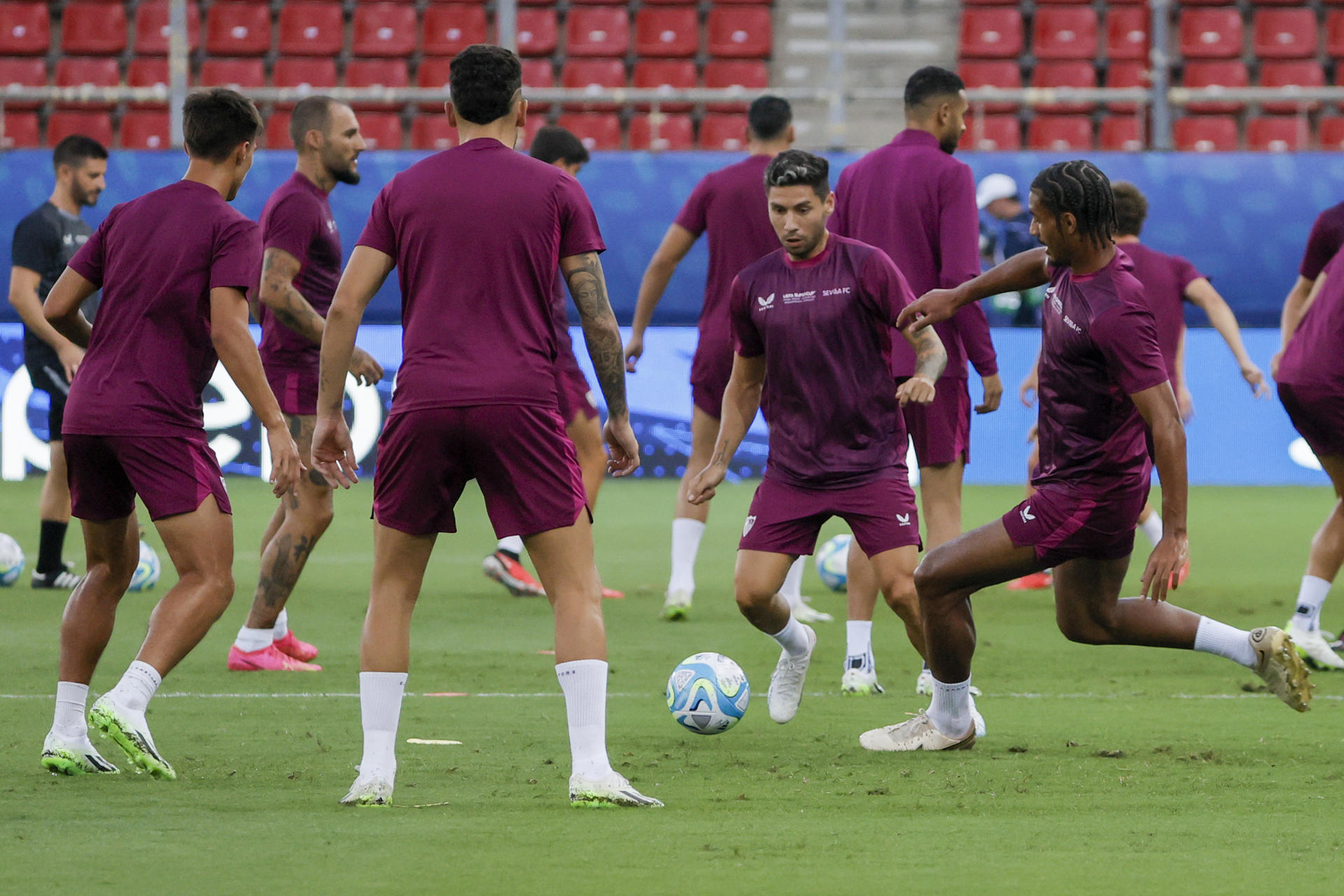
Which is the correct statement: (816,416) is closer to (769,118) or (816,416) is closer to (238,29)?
(769,118)

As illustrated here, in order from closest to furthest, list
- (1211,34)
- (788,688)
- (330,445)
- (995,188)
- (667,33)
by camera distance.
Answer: (330,445)
(788,688)
(995,188)
(1211,34)
(667,33)

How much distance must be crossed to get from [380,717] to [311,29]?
53.0 feet

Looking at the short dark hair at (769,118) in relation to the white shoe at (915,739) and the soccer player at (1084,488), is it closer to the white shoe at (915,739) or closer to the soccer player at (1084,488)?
the soccer player at (1084,488)

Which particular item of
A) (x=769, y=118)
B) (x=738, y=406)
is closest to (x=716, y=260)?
(x=769, y=118)

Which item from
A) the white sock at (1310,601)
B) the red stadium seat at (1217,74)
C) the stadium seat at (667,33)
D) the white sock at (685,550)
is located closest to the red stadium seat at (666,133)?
the stadium seat at (667,33)

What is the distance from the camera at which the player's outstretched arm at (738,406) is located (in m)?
6.30

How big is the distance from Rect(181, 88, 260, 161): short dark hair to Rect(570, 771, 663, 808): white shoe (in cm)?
230

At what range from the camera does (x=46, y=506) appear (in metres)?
9.71

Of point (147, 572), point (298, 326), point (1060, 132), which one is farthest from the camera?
point (1060, 132)

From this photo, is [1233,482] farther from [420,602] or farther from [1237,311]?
[420,602]

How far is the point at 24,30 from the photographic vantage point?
19.8 m

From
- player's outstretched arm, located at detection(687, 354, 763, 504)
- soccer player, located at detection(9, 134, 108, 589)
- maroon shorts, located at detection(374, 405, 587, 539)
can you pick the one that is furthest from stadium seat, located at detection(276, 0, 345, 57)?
maroon shorts, located at detection(374, 405, 587, 539)

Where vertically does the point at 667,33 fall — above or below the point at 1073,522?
above

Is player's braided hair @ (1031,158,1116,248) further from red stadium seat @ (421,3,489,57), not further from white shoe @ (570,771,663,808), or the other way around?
red stadium seat @ (421,3,489,57)
